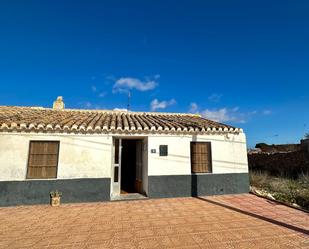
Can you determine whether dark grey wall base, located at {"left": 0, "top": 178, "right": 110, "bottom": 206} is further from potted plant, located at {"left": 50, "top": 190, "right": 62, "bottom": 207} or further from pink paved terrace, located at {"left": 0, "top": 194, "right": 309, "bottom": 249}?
pink paved terrace, located at {"left": 0, "top": 194, "right": 309, "bottom": 249}

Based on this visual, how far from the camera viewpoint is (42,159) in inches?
332

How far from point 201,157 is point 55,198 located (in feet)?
22.4

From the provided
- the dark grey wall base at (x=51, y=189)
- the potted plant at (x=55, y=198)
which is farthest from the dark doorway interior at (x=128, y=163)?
the potted plant at (x=55, y=198)

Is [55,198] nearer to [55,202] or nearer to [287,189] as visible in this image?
[55,202]

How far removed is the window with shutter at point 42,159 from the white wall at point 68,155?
193mm

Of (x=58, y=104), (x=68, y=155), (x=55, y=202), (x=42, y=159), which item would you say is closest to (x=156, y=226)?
(x=55, y=202)

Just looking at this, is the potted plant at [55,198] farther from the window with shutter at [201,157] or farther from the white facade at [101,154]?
the window with shutter at [201,157]

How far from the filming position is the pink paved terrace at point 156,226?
4.72 metres

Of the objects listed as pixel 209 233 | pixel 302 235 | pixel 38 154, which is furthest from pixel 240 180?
pixel 38 154

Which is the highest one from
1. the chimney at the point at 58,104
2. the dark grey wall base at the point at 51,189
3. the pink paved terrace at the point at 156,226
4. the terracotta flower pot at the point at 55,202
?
the chimney at the point at 58,104

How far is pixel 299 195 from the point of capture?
29.8 ft

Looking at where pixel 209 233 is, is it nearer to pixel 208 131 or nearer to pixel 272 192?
pixel 208 131

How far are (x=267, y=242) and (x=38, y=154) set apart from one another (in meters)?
8.66

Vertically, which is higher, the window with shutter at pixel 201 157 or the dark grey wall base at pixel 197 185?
the window with shutter at pixel 201 157
